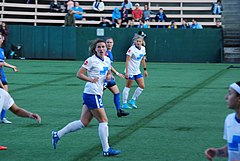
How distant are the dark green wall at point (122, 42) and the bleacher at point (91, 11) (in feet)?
12.2

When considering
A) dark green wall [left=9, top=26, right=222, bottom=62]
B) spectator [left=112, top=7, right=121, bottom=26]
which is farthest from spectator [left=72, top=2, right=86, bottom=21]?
dark green wall [left=9, top=26, right=222, bottom=62]

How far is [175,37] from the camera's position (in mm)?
37531

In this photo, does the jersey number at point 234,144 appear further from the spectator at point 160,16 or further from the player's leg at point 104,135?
the spectator at point 160,16

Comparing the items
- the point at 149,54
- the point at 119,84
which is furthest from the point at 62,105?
the point at 149,54

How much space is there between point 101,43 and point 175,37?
27.3 m

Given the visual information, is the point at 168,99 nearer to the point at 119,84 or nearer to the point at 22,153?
the point at 119,84

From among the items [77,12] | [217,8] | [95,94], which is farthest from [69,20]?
[95,94]

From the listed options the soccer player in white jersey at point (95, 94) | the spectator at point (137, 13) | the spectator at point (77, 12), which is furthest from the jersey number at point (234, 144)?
the spectator at point (77, 12)

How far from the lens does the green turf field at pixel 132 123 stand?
406 inches

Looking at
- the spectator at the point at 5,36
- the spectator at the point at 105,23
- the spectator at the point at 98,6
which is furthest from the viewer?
the spectator at the point at 98,6

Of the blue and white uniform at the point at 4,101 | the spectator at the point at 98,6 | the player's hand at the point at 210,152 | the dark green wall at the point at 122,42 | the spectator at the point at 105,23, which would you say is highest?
the spectator at the point at 98,6

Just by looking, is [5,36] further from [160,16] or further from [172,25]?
[172,25]

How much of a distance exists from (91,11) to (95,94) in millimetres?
33234

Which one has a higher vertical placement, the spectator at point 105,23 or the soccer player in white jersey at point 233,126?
the soccer player in white jersey at point 233,126
